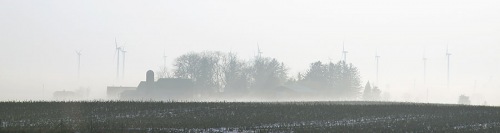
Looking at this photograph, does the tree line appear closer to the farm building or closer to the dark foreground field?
the farm building

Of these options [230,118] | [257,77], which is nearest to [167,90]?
[257,77]

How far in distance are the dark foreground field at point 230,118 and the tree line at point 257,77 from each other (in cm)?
7155

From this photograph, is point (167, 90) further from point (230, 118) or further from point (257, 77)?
point (230, 118)

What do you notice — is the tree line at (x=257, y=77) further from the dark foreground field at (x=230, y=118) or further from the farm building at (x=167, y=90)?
the dark foreground field at (x=230, y=118)

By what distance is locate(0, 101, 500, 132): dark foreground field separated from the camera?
2998 cm

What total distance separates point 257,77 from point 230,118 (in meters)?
91.5

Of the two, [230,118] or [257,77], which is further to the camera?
[257,77]

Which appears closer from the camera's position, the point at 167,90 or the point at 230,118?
the point at 230,118

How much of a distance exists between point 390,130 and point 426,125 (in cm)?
463

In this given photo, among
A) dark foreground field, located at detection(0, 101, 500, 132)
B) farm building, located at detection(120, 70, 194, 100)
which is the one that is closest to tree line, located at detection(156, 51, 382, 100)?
farm building, located at detection(120, 70, 194, 100)

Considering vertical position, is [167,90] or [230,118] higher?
[167,90]

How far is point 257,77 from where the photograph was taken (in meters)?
127

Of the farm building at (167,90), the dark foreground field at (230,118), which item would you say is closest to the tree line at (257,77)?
the farm building at (167,90)

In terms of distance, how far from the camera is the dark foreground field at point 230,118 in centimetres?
2998
